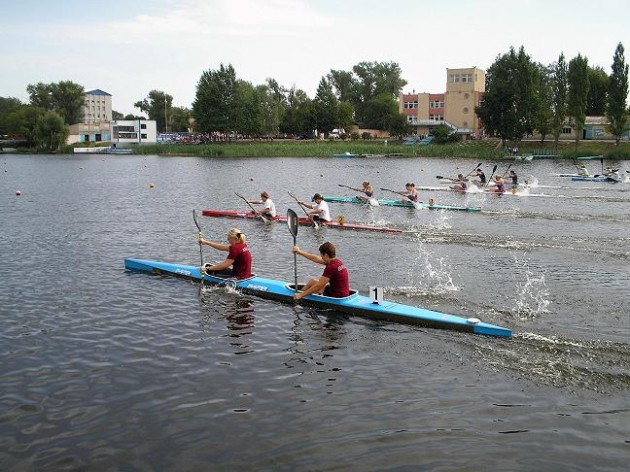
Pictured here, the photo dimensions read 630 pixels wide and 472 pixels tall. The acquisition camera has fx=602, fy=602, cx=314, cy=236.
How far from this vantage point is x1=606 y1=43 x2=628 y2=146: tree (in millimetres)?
78562

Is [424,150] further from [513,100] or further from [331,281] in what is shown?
[331,281]

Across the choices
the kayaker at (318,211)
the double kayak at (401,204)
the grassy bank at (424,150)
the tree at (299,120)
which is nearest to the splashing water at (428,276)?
the kayaker at (318,211)

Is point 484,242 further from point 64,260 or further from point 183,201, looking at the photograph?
point 183,201

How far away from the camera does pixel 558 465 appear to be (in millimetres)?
7582

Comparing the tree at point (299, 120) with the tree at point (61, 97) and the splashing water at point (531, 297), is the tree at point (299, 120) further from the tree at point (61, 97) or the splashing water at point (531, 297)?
the splashing water at point (531, 297)

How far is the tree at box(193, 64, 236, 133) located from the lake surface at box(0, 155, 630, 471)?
93102 mm

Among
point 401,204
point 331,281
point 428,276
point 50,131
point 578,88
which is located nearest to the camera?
point 331,281

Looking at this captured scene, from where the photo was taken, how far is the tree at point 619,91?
258 ft

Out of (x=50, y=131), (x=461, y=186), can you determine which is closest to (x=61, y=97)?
(x=50, y=131)

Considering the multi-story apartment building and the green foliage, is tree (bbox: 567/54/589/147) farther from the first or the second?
the multi-story apartment building

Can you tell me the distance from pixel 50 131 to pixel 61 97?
168 ft

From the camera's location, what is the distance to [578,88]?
80.8 meters

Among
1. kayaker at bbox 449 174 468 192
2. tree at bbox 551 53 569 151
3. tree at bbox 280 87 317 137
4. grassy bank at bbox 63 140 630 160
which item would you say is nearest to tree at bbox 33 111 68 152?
grassy bank at bbox 63 140 630 160

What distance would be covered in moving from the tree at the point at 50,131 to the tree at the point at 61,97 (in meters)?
45.1
